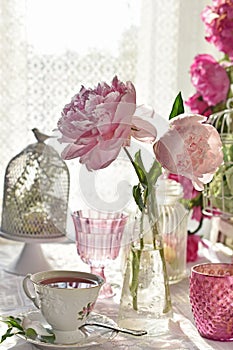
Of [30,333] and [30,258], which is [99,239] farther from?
[30,333]

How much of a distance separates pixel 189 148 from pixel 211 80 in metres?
0.58

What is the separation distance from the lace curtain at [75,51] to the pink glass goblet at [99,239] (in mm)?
600

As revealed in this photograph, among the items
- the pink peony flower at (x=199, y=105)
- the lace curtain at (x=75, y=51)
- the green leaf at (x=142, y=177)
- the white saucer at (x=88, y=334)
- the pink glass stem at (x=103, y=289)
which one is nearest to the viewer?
the white saucer at (x=88, y=334)

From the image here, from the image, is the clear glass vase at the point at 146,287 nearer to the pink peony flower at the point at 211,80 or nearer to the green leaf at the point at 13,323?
the green leaf at the point at 13,323

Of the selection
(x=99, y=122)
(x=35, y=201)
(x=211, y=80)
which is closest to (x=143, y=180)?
(x=99, y=122)

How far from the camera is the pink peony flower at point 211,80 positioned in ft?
5.50

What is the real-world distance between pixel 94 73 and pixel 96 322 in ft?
3.53

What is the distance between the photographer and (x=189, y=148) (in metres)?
1.14

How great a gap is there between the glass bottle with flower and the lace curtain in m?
0.82

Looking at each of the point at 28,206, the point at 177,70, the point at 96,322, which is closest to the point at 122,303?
the point at 96,322

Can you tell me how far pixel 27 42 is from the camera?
2.02 meters

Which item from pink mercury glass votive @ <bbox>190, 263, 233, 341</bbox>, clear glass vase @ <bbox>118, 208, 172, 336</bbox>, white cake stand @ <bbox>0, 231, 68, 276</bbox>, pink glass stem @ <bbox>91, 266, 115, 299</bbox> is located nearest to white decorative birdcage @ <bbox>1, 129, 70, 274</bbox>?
white cake stand @ <bbox>0, 231, 68, 276</bbox>

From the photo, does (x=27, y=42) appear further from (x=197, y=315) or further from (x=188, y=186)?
(x=197, y=315)

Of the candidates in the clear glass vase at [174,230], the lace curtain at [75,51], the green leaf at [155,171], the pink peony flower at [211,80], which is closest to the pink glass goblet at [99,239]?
the clear glass vase at [174,230]
